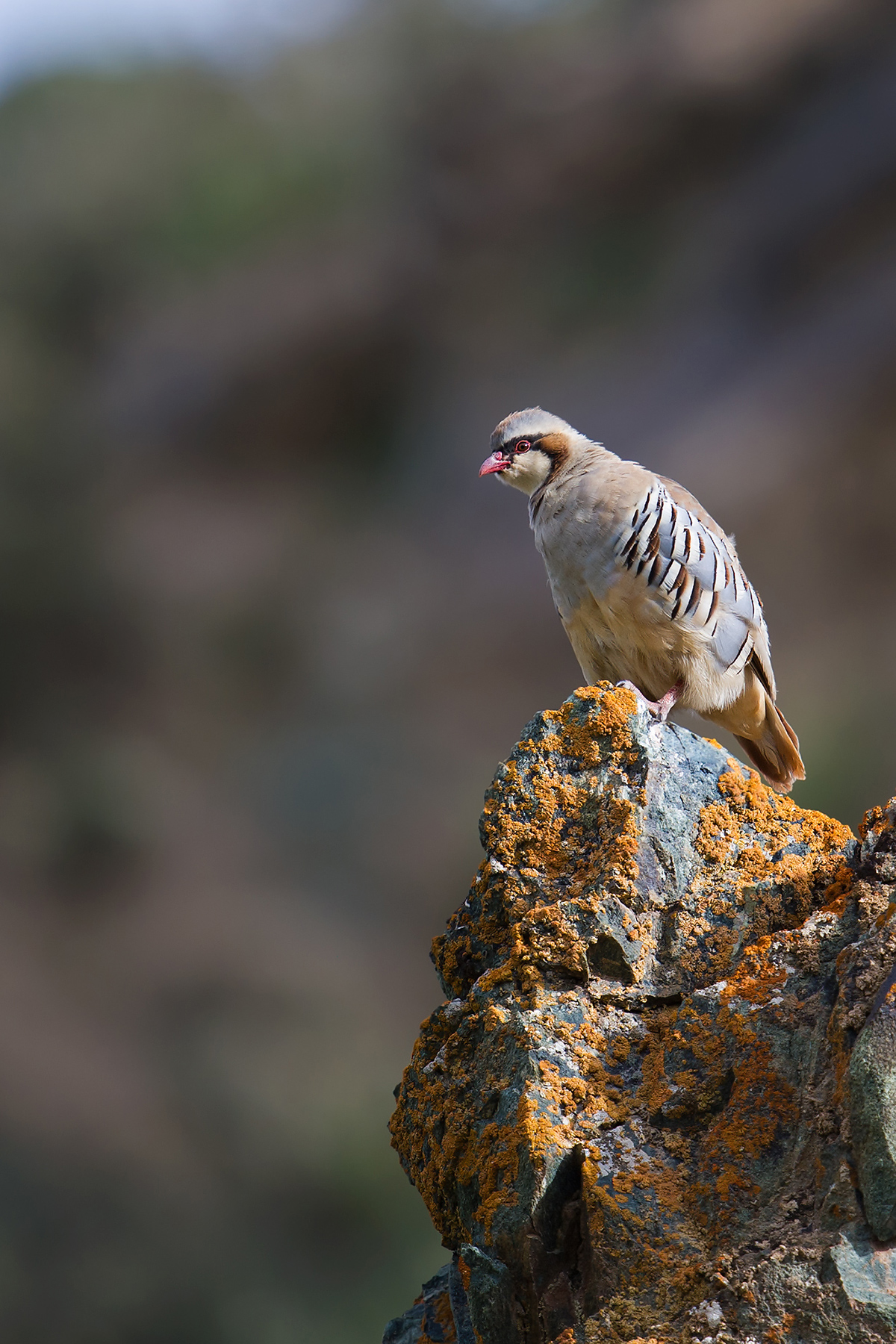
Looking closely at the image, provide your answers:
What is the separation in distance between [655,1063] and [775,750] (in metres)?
2.54

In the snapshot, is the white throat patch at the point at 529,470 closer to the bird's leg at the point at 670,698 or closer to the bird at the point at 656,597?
the bird at the point at 656,597

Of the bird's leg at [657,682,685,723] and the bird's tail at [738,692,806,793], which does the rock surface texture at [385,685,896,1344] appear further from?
the bird's tail at [738,692,806,793]

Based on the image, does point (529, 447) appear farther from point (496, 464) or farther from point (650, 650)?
point (650, 650)

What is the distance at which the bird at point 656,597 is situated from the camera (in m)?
4.31

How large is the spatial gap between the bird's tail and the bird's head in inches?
51.7

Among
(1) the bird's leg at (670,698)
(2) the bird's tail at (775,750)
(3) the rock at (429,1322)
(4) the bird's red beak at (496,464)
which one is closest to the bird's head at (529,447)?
(4) the bird's red beak at (496,464)

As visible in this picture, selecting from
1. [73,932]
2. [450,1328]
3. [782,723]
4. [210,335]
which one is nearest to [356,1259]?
[73,932]

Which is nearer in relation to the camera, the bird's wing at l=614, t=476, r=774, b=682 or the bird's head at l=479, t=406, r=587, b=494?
the bird's wing at l=614, t=476, r=774, b=682

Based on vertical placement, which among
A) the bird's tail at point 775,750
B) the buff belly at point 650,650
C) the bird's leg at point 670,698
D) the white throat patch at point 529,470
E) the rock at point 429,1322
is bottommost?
the rock at point 429,1322

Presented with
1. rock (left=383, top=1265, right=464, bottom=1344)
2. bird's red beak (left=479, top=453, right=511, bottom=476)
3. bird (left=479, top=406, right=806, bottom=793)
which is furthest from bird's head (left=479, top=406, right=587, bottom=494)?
rock (left=383, top=1265, right=464, bottom=1344)

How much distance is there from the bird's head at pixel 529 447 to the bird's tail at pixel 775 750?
131 cm

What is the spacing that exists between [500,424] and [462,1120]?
11.1ft

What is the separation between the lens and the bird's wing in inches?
169

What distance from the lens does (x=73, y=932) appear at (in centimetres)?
2044
